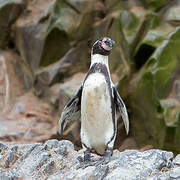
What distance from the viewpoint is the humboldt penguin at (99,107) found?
12.5 ft

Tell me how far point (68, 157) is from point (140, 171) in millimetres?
911

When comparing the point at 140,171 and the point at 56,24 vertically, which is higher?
the point at 56,24

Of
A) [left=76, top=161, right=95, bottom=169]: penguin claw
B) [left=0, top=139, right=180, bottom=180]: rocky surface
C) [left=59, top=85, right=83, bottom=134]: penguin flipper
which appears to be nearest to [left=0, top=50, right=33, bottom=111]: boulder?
[left=0, top=139, right=180, bottom=180]: rocky surface

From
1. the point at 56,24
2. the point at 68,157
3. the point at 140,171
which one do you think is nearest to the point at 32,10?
the point at 56,24

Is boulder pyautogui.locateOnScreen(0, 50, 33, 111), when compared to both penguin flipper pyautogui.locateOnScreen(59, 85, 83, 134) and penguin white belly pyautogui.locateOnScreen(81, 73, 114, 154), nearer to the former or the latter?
penguin flipper pyautogui.locateOnScreen(59, 85, 83, 134)

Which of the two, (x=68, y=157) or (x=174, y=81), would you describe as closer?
(x=68, y=157)

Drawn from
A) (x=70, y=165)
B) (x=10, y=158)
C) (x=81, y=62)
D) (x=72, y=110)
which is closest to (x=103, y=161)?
(x=70, y=165)

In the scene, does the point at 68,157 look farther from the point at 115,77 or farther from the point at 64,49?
the point at 64,49

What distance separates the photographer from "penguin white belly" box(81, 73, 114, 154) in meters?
3.82

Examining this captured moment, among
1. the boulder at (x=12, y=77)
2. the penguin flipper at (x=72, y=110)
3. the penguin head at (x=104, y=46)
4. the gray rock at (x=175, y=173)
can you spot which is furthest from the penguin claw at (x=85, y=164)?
the boulder at (x=12, y=77)

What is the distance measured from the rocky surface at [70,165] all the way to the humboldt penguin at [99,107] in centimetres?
14

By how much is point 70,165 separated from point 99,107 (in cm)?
59

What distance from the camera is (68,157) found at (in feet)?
13.9

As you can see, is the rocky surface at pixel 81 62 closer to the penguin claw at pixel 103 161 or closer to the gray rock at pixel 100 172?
the penguin claw at pixel 103 161
